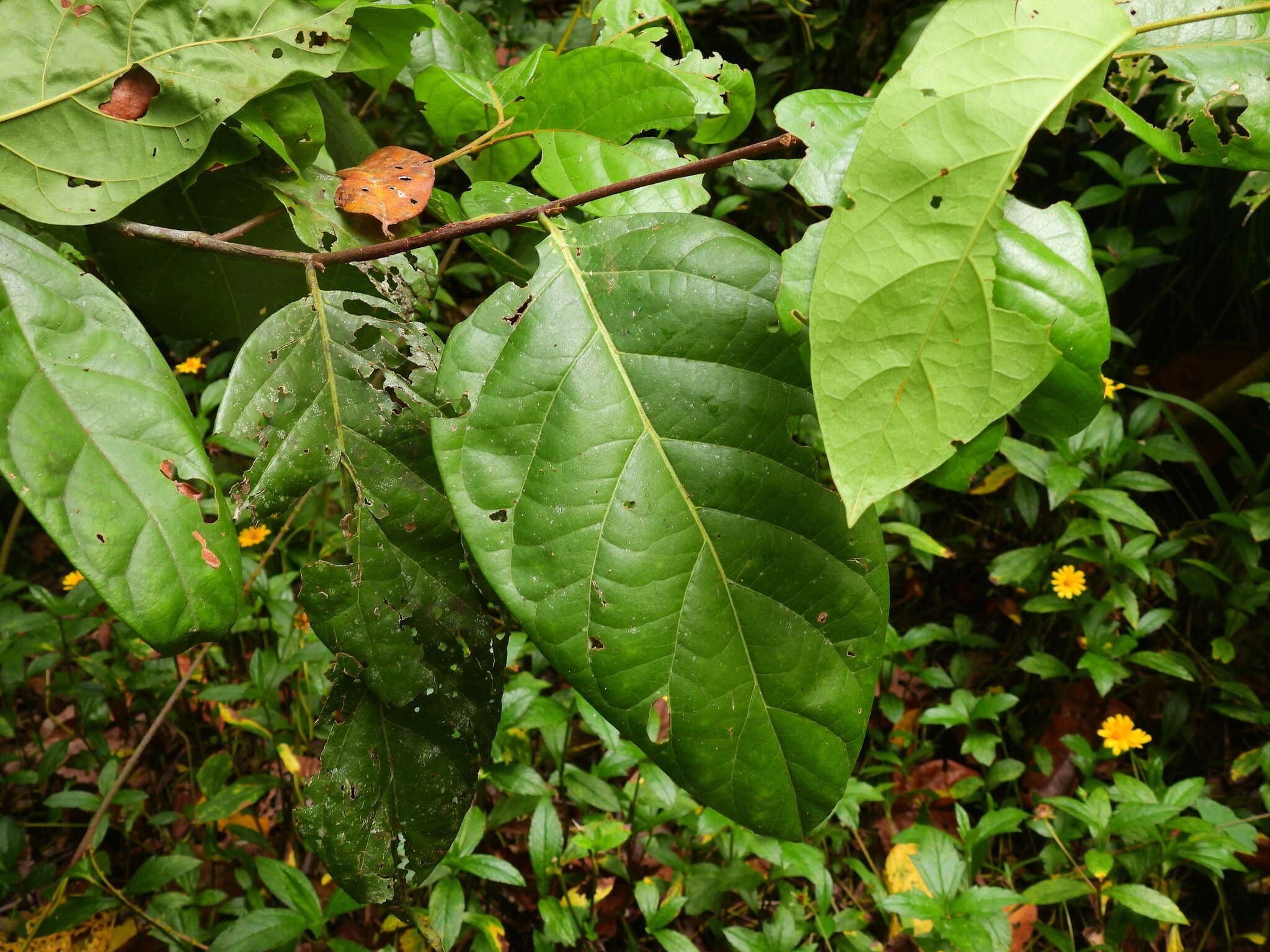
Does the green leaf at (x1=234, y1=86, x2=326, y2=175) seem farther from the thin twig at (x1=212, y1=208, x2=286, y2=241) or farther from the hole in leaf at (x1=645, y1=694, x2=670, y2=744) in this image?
the hole in leaf at (x1=645, y1=694, x2=670, y2=744)

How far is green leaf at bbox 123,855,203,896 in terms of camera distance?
1.23 m

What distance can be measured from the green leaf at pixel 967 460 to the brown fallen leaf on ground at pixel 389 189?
33 cm

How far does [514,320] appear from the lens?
1.44ft

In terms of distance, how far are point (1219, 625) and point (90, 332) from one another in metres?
2.33

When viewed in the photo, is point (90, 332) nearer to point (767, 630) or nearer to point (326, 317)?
point (326, 317)

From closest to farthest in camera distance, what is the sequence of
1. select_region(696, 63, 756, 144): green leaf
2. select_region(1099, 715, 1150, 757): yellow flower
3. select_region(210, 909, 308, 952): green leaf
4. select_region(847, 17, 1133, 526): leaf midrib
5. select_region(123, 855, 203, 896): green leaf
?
select_region(847, 17, 1133, 526): leaf midrib → select_region(696, 63, 756, 144): green leaf → select_region(210, 909, 308, 952): green leaf → select_region(123, 855, 203, 896): green leaf → select_region(1099, 715, 1150, 757): yellow flower

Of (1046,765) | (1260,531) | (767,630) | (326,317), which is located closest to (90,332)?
(326,317)

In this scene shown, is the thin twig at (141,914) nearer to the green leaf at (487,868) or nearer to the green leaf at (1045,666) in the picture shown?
the green leaf at (487,868)

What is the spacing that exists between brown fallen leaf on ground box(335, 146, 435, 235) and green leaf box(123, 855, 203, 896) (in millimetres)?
1202

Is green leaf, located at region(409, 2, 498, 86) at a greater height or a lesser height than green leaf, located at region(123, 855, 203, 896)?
greater

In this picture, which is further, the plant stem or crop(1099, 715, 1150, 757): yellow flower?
crop(1099, 715, 1150, 757): yellow flower

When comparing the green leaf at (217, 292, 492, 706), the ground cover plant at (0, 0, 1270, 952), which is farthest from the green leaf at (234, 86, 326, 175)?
the green leaf at (217, 292, 492, 706)

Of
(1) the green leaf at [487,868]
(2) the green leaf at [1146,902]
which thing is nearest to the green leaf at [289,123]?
(1) the green leaf at [487,868]

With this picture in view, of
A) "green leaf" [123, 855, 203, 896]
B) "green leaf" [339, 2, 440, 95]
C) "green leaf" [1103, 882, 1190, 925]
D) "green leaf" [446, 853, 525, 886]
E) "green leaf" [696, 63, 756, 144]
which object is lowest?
"green leaf" [123, 855, 203, 896]
